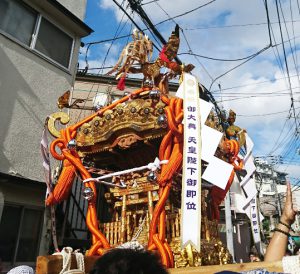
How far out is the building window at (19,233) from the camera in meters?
6.20

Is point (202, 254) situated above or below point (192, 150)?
below

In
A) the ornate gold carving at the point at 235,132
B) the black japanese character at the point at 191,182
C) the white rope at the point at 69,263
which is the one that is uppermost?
the ornate gold carving at the point at 235,132

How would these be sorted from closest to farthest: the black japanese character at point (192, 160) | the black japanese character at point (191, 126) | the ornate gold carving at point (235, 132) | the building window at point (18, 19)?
the black japanese character at point (192, 160), the black japanese character at point (191, 126), the ornate gold carving at point (235, 132), the building window at point (18, 19)

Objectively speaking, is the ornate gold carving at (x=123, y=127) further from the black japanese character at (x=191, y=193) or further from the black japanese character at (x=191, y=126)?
the black japanese character at (x=191, y=193)

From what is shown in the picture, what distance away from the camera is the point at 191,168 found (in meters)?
3.71

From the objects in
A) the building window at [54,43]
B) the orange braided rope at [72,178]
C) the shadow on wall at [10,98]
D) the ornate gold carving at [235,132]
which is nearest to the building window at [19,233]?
the shadow on wall at [10,98]

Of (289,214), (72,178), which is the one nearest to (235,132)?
(72,178)

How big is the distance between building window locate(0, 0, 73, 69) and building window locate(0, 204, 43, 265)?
4.24m

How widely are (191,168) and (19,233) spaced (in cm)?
463

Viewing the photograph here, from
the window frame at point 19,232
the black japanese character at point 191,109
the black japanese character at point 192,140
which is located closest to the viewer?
the black japanese character at point 192,140

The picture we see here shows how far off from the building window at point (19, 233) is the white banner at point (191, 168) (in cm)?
442

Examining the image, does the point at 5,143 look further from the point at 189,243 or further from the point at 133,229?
the point at 189,243

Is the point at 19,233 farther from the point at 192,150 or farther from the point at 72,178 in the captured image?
the point at 192,150

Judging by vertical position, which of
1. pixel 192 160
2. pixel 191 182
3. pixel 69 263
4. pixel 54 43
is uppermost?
pixel 54 43
